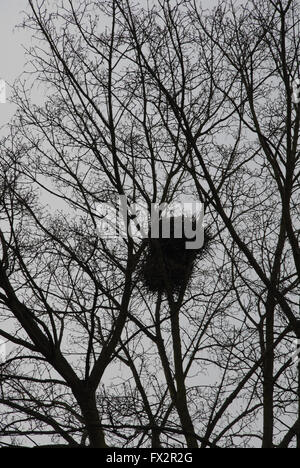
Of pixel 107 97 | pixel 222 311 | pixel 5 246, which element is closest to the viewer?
pixel 5 246

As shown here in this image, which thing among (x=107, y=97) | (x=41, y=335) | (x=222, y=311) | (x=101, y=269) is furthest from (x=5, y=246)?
(x=222, y=311)

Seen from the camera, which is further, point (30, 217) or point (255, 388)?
point (30, 217)

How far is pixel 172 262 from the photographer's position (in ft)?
25.5

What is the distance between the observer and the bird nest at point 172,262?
752 centimetres

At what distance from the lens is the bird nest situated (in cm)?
752

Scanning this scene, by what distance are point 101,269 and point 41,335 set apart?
43.4 inches

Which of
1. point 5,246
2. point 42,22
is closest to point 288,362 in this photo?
point 5,246

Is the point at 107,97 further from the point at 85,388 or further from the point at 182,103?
the point at 85,388

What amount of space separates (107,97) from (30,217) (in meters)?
1.38

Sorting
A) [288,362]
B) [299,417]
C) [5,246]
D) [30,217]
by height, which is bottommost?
[299,417]
